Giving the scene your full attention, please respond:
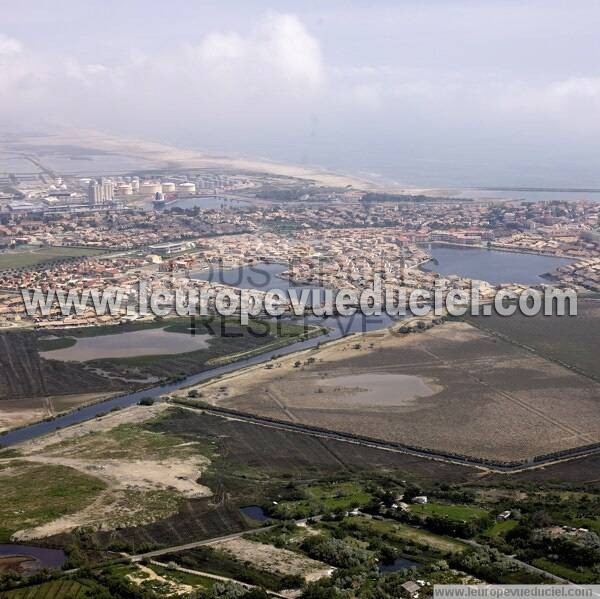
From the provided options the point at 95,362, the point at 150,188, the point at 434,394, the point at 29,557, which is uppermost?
the point at 150,188

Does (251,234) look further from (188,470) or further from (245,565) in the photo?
(245,565)

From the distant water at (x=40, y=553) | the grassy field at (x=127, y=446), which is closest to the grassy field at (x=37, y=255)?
the grassy field at (x=127, y=446)

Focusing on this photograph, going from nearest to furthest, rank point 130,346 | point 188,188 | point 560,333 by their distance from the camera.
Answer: point 130,346 → point 560,333 → point 188,188

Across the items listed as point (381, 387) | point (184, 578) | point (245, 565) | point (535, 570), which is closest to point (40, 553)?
point (184, 578)

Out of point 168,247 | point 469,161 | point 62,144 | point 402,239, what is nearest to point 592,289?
point 402,239

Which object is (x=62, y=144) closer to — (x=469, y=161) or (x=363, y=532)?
(x=469, y=161)

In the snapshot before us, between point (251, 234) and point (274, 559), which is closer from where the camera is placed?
point (274, 559)

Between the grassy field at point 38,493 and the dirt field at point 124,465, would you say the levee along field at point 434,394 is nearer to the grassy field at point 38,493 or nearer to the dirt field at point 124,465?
the dirt field at point 124,465
